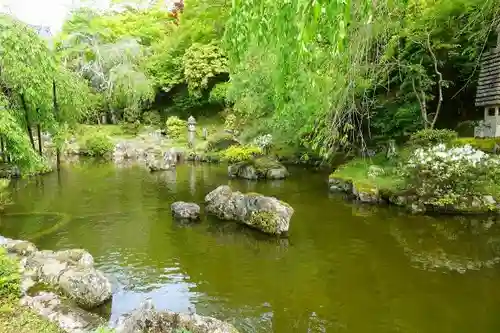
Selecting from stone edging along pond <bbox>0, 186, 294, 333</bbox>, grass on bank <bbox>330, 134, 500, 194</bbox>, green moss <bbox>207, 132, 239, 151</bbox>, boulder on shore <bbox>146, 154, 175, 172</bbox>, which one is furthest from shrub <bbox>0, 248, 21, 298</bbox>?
green moss <bbox>207, 132, 239, 151</bbox>

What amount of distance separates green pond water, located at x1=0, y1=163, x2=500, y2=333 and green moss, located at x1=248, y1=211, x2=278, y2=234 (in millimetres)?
329

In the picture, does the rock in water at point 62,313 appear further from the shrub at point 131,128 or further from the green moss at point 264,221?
the shrub at point 131,128

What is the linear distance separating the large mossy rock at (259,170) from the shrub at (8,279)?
1338 centimetres

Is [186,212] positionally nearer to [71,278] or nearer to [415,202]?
[71,278]

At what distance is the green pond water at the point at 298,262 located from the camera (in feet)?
23.4

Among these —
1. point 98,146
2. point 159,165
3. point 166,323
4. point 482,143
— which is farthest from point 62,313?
point 98,146

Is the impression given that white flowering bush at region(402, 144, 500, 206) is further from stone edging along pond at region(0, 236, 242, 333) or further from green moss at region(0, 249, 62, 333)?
green moss at region(0, 249, 62, 333)

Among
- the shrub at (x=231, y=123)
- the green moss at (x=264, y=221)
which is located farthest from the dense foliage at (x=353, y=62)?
the shrub at (x=231, y=123)

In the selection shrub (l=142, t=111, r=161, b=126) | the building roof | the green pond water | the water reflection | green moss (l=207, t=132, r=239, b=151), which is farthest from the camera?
shrub (l=142, t=111, r=161, b=126)

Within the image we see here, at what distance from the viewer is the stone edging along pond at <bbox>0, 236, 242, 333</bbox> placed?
5.70m

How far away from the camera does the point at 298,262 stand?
944cm

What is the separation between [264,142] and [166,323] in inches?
729

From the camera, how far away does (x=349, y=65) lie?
5418 mm

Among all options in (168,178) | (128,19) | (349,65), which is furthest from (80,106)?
(128,19)
